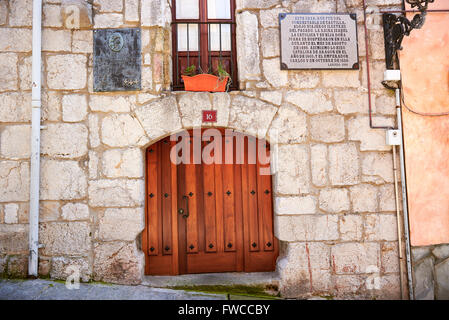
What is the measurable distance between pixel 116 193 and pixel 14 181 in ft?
3.10

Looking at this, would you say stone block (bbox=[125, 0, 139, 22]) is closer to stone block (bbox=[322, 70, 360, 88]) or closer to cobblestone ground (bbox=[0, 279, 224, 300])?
stone block (bbox=[322, 70, 360, 88])

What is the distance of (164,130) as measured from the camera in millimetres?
2896

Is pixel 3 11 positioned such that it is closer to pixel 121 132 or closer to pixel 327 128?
pixel 121 132

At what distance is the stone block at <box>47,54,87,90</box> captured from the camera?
289 cm

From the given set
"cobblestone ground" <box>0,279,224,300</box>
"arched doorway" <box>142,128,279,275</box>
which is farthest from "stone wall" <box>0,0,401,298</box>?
"arched doorway" <box>142,128,279,275</box>

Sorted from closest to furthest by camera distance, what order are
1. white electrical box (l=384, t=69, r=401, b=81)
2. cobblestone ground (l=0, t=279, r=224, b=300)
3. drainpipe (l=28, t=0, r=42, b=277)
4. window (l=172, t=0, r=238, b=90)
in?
cobblestone ground (l=0, t=279, r=224, b=300)
drainpipe (l=28, t=0, r=42, b=277)
white electrical box (l=384, t=69, r=401, b=81)
window (l=172, t=0, r=238, b=90)

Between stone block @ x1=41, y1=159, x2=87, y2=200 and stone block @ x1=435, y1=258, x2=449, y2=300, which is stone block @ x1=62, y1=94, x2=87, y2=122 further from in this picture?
stone block @ x1=435, y1=258, x2=449, y2=300

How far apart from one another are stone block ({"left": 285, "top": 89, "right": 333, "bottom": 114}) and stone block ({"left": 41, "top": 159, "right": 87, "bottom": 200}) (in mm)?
2129

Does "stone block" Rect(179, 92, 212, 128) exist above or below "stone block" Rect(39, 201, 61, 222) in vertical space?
above

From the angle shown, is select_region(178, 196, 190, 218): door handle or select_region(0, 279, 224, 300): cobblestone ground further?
select_region(178, 196, 190, 218): door handle

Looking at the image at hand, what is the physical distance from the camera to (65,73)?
9.51ft

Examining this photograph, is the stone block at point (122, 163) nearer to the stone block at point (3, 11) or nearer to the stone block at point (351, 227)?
the stone block at point (3, 11)

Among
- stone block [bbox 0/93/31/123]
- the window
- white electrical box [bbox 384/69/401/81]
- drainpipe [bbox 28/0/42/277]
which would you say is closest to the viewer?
drainpipe [bbox 28/0/42/277]

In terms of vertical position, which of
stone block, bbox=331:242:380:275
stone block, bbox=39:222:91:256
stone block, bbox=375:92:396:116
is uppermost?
stone block, bbox=375:92:396:116
